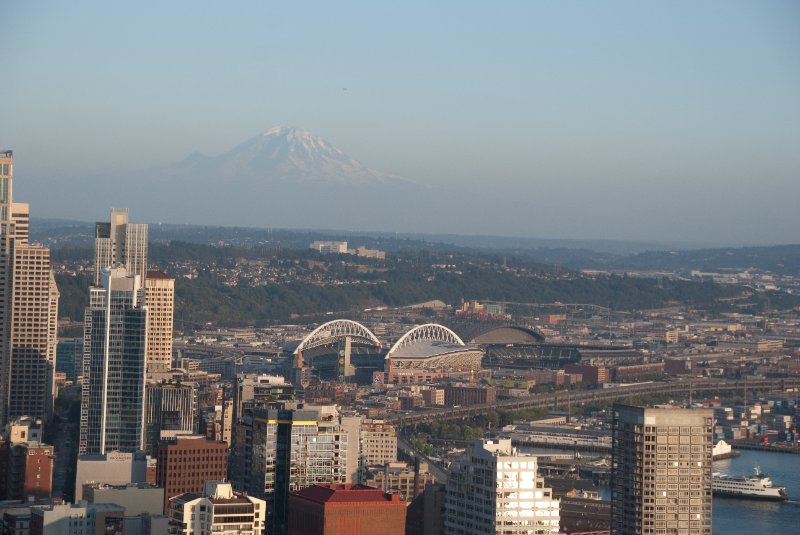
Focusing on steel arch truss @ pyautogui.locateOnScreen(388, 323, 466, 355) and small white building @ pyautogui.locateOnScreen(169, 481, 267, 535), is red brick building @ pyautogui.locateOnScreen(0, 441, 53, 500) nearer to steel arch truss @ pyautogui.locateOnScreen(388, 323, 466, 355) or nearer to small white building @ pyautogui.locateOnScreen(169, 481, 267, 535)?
small white building @ pyautogui.locateOnScreen(169, 481, 267, 535)

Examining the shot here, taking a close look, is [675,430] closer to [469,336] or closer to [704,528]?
[704,528]

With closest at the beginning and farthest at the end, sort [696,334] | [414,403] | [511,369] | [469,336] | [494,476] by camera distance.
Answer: [494,476] → [414,403] → [511,369] → [469,336] → [696,334]

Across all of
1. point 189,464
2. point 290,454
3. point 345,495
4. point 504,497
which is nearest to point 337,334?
point 189,464

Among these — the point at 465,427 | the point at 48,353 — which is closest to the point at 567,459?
the point at 465,427

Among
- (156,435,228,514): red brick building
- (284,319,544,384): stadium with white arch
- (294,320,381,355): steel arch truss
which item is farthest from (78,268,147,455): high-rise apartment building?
(294,320,381,355): steel arch truss

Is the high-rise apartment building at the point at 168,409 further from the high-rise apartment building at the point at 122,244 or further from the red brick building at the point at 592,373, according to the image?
the red brick building at the point at 592,373

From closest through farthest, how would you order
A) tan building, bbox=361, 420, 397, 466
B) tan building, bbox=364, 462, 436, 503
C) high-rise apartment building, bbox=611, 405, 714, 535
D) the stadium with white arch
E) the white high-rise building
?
the white high-rise building < high-rise apartment building, bbox=611, 405, 714, 535 < tan building, bbox=364, 462, 436, 503 < tan building, bbox=361, 420, 397, 466 < the stadium with white arch
